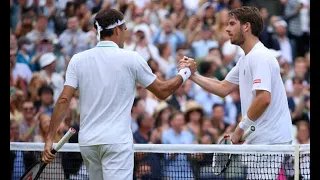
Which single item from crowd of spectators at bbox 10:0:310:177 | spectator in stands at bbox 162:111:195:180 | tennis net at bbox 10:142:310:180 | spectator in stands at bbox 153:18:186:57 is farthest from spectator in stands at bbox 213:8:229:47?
tennis net at bbox 10:142:310:180

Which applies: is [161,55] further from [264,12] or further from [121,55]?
[121,55]

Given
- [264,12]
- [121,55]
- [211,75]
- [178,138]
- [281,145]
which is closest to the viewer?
[121,55]

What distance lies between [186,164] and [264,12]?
20.9ft

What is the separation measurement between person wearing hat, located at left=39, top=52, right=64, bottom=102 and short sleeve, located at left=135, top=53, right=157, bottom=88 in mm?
6759

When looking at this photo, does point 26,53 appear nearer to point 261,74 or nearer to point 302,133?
point 302,133

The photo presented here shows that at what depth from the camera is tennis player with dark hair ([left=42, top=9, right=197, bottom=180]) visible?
22.8 feet

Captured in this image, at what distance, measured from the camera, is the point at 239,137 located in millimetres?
7695

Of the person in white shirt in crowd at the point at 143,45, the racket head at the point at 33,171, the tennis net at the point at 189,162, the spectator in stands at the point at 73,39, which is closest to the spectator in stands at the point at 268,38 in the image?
the person in white shirt in crowd at the point at 143,45

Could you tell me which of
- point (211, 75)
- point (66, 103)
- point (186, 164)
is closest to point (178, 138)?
point (211, 75)

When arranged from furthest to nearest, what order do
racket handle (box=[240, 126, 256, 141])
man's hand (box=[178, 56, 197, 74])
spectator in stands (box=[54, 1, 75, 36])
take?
spectator in stands (box=[54, 1, 75, 36]), man's hand (box=[178, 56, 197, 74]), racket handle (box=[240, 126, 256, 141])

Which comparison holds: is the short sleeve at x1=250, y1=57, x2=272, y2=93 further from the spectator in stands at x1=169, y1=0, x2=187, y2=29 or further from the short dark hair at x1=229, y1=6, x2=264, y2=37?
the spectator in stands at x1=169, y1=0, x2=187, y2=29

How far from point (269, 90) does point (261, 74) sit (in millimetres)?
157

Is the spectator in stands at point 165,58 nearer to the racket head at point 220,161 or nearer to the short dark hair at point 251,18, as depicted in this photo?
the racket head at point 220,161

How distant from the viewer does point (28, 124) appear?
1280 cm
